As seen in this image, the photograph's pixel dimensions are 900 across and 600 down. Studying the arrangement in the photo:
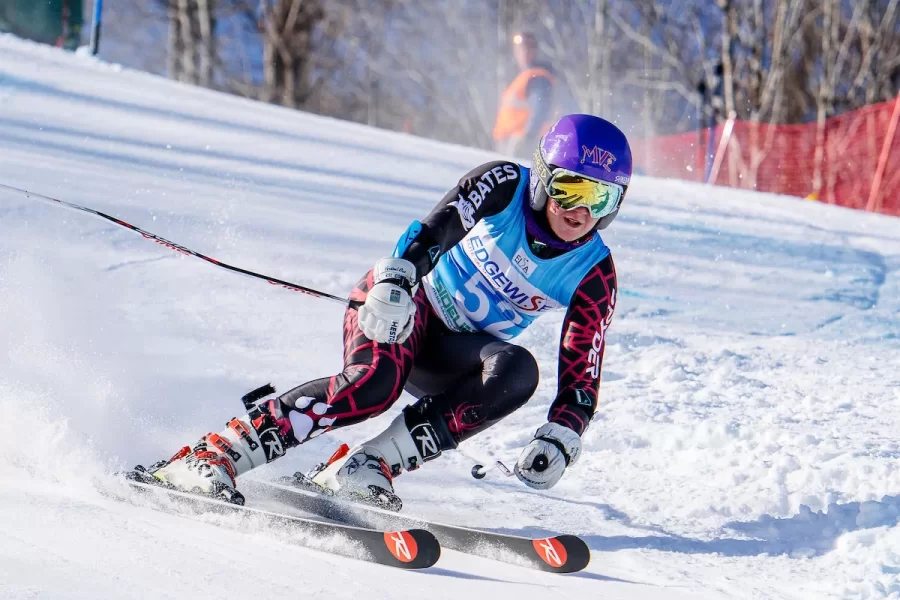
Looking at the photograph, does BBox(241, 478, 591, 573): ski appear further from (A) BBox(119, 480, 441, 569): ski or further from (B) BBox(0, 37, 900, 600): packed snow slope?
(A) BBox(119, 480, 441, 569): ski

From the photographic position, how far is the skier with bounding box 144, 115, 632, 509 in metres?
2.61

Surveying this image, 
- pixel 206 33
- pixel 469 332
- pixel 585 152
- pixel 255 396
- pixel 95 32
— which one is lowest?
pixel 255 396

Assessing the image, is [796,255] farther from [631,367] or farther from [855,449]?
[855,449]

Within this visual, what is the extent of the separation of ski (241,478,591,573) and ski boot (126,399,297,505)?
141mm

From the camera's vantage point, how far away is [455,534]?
2.54m

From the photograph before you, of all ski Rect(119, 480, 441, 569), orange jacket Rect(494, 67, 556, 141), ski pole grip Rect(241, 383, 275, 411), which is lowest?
ski Rect(119, 480, 441, 569)

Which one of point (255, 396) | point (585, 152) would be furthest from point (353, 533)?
point (585, 152)

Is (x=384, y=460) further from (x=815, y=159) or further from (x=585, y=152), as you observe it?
(x=815, y=159)

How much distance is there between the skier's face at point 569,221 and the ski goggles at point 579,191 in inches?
0.5

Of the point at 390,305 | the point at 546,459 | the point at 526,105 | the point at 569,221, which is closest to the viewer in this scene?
the point at 390,305

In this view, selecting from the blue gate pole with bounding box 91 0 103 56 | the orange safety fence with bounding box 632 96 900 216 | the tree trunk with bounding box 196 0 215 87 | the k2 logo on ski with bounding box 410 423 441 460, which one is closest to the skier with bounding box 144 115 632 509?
the k2 logo on ski with bounding box 410 423 441 460

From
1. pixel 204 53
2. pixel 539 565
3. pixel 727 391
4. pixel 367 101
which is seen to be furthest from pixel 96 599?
pixel 367 101

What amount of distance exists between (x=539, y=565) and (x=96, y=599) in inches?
45.4

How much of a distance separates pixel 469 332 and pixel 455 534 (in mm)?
726
